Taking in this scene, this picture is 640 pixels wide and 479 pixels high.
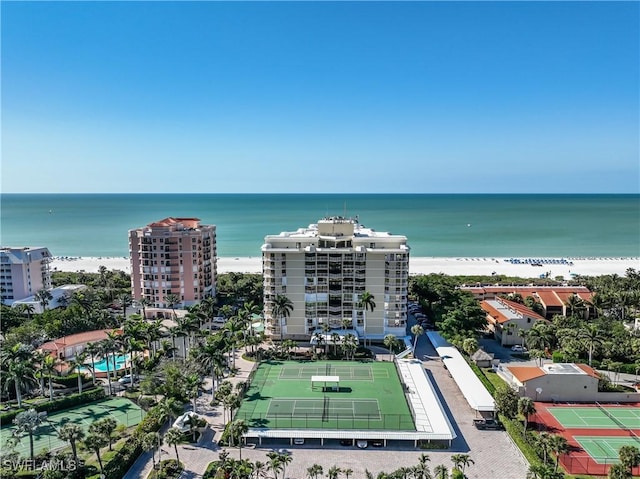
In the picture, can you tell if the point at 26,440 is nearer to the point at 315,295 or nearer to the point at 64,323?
the point at 64,323

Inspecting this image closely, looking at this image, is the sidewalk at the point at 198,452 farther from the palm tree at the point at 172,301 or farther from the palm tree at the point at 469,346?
the palm tree at the point at 469,346

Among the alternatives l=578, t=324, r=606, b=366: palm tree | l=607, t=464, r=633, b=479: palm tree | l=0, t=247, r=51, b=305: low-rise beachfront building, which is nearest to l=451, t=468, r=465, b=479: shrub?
l=607, t=464, r=633, b=479: palm tree

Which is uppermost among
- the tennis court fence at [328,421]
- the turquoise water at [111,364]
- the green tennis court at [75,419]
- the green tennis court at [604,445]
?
the turquoise water at [111,364]

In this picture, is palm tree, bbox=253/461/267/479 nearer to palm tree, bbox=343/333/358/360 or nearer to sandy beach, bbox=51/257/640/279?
palm tree, bbox=343/333/358/360

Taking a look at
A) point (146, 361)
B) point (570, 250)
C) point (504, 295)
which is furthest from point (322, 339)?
point (570, 250)

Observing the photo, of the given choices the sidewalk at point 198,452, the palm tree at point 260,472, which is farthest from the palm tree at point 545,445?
the sidewalk at point 198,452

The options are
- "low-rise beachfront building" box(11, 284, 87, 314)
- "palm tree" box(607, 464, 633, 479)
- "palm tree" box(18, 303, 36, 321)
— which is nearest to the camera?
"palm tree" box(607, 464, 633, 479)
